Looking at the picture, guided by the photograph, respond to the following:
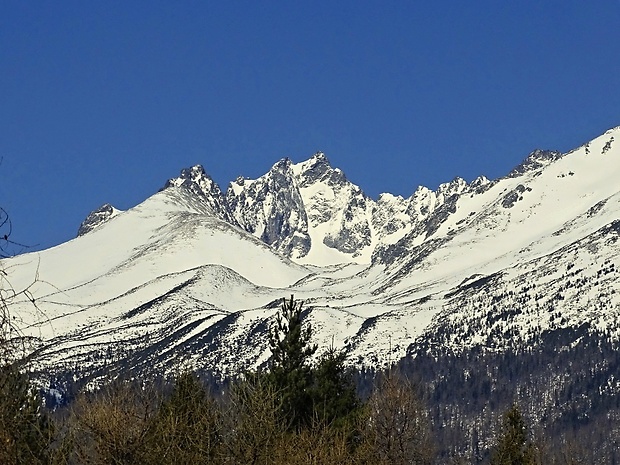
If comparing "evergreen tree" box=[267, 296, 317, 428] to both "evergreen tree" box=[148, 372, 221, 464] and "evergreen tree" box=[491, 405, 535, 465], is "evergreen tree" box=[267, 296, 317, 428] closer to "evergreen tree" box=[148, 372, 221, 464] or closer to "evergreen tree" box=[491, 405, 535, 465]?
"evergreen tree" box=[148, 372, 221, 464]

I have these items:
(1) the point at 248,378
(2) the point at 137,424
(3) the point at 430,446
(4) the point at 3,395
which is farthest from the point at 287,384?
(4) the point at 3,395

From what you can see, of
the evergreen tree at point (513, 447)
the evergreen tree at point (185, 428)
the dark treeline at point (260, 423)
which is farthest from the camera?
the evergreen tree at point (513, 447)

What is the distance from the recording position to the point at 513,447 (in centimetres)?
7150

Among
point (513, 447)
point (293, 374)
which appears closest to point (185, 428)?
point (293, 374)

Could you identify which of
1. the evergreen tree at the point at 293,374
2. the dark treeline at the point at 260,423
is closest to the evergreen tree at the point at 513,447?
the dark treeline at the point at 260,423

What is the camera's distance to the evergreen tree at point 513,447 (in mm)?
70312

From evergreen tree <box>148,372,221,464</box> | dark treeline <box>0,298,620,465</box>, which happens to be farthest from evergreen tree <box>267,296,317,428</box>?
evergreen tree <box>148,372,221,464</box>

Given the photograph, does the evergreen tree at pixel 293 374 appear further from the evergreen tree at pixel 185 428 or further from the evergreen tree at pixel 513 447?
the evergreen tree at pixel 513 447

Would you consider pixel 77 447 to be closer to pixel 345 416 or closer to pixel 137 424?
pixel 137 424

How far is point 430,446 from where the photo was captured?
60438 mm

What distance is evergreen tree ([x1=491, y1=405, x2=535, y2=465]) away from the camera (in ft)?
231

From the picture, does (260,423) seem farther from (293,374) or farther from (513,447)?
(513,447)

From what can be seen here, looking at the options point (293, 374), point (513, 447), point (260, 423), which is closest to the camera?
point (260, 423)

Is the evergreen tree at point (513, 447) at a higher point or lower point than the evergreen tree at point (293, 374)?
lower
